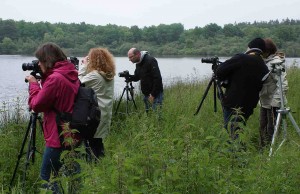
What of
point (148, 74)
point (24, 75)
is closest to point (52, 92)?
point (148, 74)

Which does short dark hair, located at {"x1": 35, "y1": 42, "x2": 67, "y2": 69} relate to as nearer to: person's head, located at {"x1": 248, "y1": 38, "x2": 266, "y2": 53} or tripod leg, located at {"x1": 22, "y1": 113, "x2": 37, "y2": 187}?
tripod leg, located at {"x1": 22, "y1": 113, "x2": 37, "y2": 187}

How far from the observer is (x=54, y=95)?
110 inches

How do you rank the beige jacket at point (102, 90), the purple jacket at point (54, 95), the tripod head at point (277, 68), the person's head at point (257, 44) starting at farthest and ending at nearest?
the person's head at point (257, 44)
the tripod head at point (277, 68)
the beige jacket at point (102, 90)
the purple jacket at point (54, 95)

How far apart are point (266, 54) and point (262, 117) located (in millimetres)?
759

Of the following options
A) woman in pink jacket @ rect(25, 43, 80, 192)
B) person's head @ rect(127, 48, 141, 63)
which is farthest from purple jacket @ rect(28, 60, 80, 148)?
person's head @ rect(127, 48, 141, 63)

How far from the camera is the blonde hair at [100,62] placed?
3592 mm

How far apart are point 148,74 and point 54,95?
10.5ft

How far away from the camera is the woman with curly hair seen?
11.7ft

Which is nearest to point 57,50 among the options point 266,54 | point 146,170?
point 146,170

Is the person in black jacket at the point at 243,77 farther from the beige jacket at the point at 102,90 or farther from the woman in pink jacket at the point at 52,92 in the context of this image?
the woman in pink jacket at the point at 52,92

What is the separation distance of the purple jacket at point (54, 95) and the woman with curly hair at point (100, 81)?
61 centimetres

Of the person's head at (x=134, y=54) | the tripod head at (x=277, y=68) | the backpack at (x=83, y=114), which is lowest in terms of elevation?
the backpack at (x=83, y=114)

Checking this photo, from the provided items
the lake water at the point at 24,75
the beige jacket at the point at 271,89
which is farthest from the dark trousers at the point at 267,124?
the lake water at the point at 24,75

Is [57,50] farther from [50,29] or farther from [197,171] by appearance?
[50,29]
